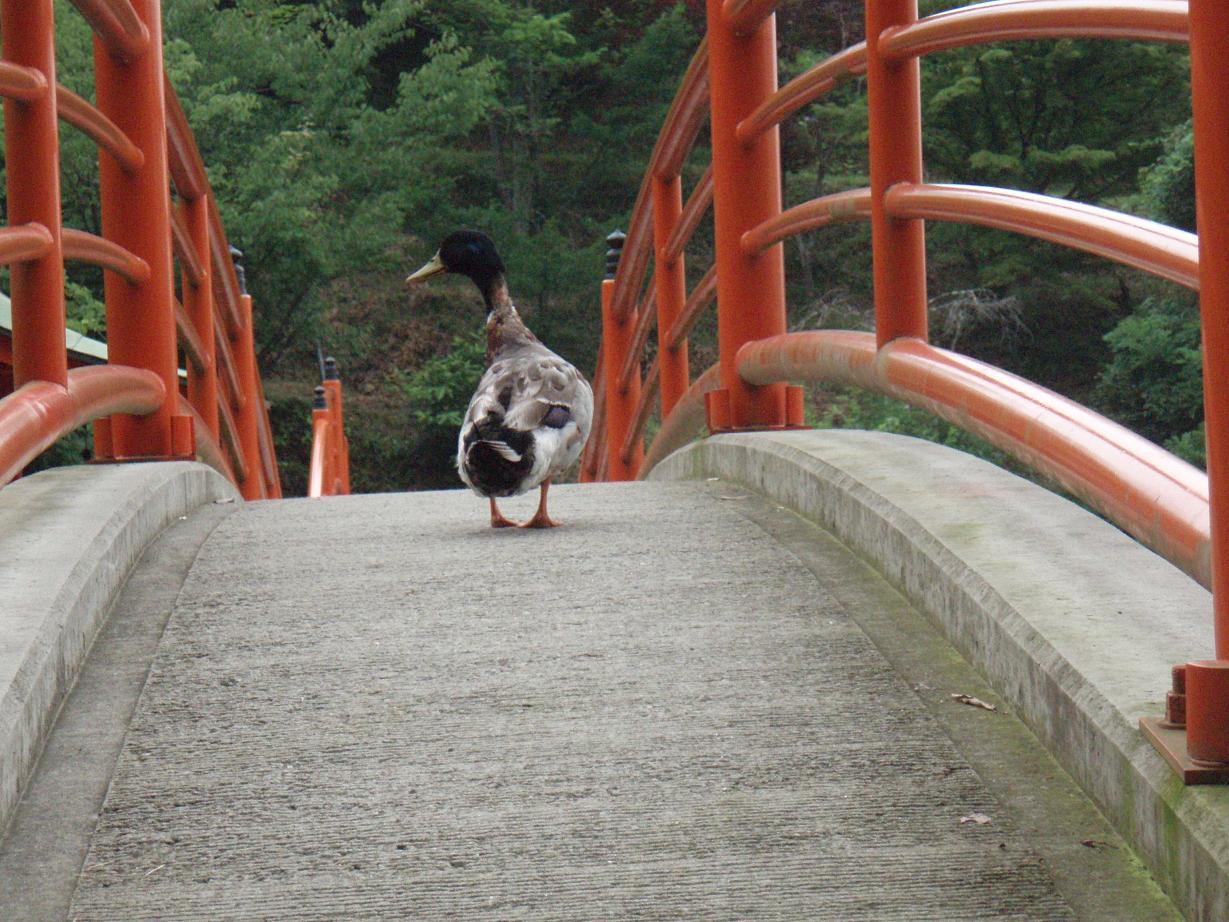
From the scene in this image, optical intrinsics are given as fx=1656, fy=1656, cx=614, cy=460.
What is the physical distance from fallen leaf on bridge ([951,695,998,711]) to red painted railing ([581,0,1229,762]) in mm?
325

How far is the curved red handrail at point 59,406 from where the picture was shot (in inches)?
112

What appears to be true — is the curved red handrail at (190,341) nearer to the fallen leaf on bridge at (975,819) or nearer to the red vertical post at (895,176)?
the red vertical post at (895,176)

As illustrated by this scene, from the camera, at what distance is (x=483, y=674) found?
8.42ft

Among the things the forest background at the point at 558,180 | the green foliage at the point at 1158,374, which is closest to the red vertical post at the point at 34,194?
the forest background at the point at 558,180

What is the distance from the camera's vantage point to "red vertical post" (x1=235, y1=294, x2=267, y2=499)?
731 cm

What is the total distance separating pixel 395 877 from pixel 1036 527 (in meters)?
1.25

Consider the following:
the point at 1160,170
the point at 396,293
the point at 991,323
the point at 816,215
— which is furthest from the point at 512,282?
the point at 816,215

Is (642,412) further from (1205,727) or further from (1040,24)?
(1205,727)

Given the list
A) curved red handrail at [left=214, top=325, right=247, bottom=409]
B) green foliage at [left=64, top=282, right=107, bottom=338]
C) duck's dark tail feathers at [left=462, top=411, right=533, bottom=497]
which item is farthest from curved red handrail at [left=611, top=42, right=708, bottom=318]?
green foliage at [left=64, top=282, right=107, bottom=338]

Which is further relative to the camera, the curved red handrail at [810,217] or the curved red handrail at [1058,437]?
the curved red handrail at [810,217]

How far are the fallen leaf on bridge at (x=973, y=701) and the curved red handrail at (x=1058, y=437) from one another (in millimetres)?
308

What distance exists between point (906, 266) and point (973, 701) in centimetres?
128

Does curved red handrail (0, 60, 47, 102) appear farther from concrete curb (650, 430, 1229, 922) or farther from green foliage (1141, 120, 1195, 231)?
green foliage (1141, 120, 1195, 231)

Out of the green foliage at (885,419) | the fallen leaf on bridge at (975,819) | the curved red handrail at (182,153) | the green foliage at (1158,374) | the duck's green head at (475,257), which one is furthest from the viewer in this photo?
the green foliage at (885,419)
